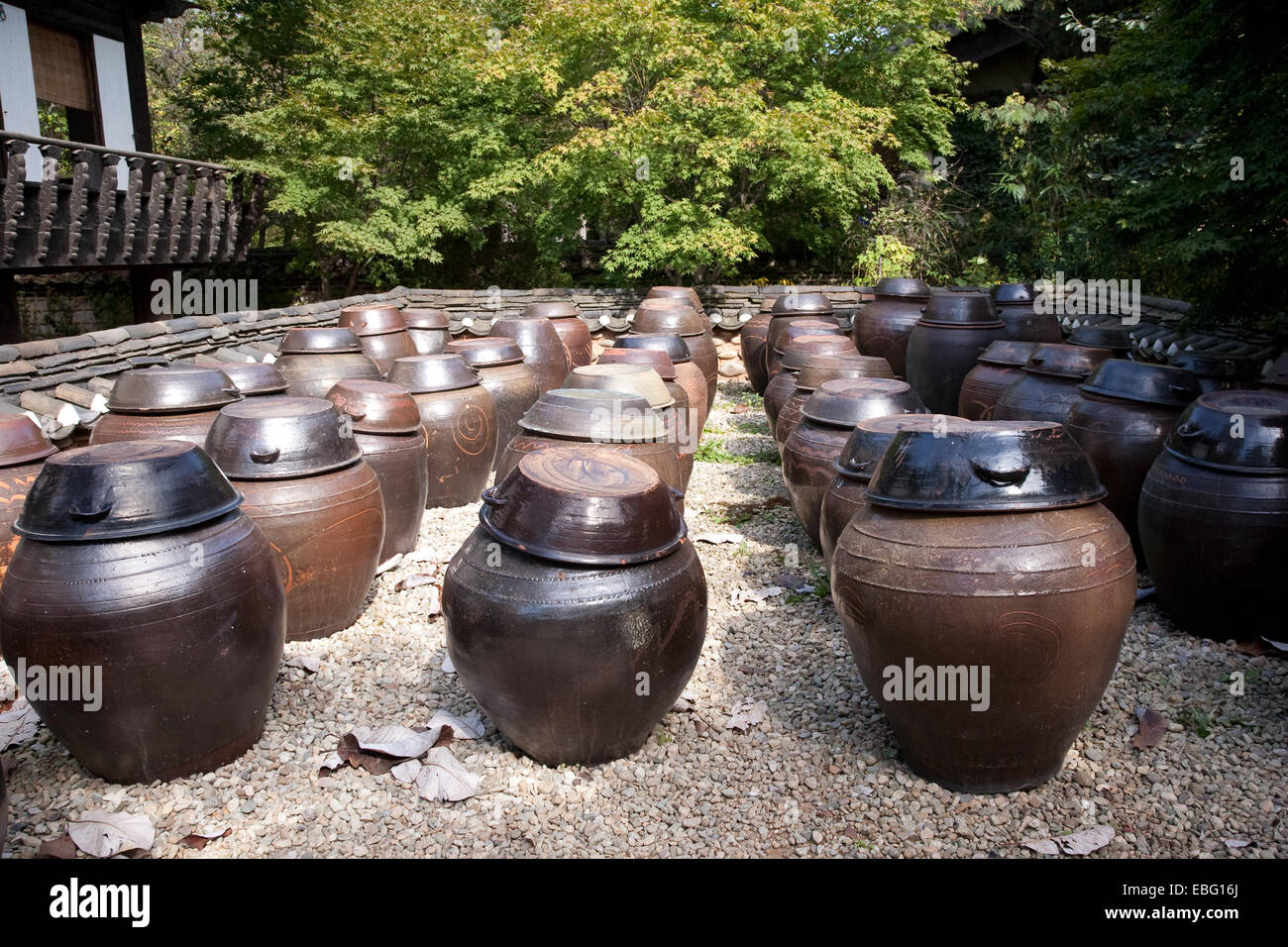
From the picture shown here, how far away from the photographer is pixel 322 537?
466cm

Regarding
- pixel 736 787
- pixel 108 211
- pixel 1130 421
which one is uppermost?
pixel 108 211

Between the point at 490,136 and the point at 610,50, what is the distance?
7.58 feet

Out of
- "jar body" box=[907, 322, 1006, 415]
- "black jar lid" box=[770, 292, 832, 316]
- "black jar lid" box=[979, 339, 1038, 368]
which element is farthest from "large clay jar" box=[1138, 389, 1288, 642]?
"black jar lid" box=[770, 292, 832, 316]

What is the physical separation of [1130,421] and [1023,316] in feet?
12.4

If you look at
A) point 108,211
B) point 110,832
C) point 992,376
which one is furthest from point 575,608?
point 108,211

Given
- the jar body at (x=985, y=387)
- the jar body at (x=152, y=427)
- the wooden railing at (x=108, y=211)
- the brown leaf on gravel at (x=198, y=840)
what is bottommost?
the brown leaf on gravel at (x=198, y=840)

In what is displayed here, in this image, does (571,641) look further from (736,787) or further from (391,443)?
(391,443)

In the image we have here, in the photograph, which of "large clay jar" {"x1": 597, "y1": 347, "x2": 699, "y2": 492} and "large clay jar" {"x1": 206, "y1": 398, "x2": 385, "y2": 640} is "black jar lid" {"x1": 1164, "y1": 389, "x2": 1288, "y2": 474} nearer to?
"large clay jar" {"x1": 597, "y1": 347, "x2": 699, "y2": 492}

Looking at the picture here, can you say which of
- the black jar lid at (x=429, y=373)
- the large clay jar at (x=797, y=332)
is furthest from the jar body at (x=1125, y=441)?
the black jar lid at (x=429, y=373)

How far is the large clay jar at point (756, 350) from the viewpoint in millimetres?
11641

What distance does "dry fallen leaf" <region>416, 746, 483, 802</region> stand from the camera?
3594 mm

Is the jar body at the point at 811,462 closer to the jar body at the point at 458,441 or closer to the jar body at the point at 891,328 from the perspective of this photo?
the jar body at the point at 458,441

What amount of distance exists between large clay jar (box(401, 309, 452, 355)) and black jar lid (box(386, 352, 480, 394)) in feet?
5.11

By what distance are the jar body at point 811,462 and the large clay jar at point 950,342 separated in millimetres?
3143
